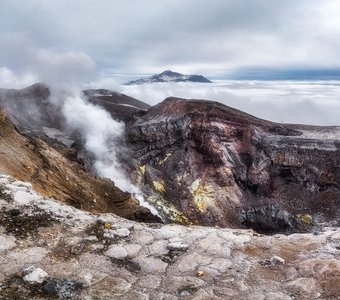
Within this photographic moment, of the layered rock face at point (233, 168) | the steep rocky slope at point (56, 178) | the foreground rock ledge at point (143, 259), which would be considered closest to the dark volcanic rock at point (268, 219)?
the layered rock face at point (233, 168)

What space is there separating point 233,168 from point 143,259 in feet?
161

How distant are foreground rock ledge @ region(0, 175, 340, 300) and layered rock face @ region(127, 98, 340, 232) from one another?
38157 mm

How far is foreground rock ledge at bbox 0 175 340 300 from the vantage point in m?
6.46

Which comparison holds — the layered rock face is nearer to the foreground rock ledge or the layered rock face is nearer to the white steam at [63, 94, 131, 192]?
the white steam at [63, 94, 131, 192]

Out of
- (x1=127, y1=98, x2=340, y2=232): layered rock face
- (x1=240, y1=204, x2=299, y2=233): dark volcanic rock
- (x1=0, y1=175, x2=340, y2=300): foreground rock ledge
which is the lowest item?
(x1=240, y1=204, x2=299, y2=233): dark volcanic rock

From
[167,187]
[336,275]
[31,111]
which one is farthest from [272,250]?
[31,111]

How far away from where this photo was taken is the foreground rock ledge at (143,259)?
21.2 ft

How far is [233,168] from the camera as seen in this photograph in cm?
5569

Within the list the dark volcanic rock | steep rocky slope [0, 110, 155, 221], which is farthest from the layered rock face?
steep rocky slope [0, 110, 155, 221]

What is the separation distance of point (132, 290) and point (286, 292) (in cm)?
257

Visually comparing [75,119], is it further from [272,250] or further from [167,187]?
[272,250]

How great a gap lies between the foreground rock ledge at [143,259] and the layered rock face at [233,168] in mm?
38157

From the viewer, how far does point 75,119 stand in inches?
2534

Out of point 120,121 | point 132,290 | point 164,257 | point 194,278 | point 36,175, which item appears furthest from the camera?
point 120,121
